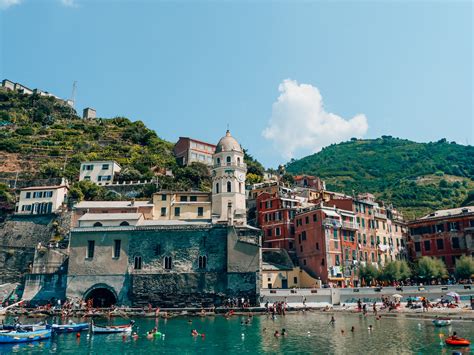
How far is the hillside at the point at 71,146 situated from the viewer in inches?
3039

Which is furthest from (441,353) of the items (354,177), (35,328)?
(354,177)

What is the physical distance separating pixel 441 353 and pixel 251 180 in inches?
2440

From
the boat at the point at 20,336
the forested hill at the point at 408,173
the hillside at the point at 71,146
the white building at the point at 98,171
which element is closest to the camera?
the boat at the point at 20,336

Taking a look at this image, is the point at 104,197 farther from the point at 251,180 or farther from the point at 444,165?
the point at 444,165

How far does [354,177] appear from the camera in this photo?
156 metres

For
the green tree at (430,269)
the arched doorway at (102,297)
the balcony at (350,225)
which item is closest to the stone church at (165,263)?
the arched doorway at (102,297)

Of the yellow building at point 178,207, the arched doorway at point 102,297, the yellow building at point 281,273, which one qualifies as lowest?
the arched doorway at point 102,297

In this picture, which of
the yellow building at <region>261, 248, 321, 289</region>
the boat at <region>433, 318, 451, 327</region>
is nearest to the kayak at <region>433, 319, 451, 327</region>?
the boat at <region>433, 318, 451, 327</region>

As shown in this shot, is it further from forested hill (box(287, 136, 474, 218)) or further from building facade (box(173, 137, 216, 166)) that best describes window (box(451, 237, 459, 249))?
building facade (box(173, 137, 216, 166))

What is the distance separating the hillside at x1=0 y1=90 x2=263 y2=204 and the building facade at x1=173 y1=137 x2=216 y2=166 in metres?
2.52

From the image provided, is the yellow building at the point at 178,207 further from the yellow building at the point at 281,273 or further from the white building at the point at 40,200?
the white building at the point at 40,200

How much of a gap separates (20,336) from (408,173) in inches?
5484

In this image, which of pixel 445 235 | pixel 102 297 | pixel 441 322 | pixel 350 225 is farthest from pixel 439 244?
pixel 102 297

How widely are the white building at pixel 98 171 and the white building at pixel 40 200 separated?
1278cm
